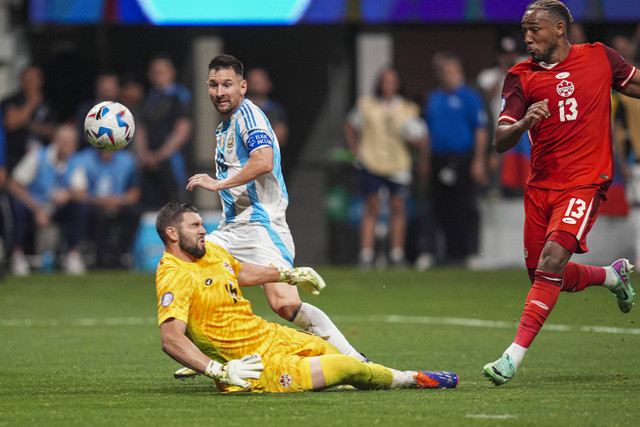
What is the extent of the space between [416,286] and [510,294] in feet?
5.78

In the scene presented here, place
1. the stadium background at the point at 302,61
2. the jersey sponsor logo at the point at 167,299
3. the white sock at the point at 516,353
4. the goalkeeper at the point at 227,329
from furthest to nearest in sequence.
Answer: the stadium background at the point at 302,61, the white sock at the point at 516,353, the goalkeeper at the point at 227,329, the jersey sponsor logo at the point at 167,299

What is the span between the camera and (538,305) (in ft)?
24.1

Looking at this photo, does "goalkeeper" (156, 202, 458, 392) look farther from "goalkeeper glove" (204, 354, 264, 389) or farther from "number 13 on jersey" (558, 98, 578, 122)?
"number 13 on jersey" (558, 98, 578, 122)

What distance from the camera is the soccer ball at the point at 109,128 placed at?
8406 millimetres

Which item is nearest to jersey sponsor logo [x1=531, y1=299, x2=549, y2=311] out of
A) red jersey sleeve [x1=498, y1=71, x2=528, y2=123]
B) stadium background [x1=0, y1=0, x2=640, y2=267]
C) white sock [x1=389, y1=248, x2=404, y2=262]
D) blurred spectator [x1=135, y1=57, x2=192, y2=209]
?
red jersey sleeve [x1=498, y1=71, x2=528, y2=123]

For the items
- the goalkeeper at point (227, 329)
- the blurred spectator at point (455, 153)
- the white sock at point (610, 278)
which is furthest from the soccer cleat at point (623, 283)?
the blurred spectator at point (455, 153)

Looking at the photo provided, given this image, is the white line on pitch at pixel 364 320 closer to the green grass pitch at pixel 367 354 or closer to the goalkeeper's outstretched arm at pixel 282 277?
the green grass pitch at pixel 367 354

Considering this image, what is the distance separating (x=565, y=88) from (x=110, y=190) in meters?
11.0

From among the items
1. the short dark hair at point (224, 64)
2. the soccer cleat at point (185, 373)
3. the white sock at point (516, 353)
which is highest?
the short dark hair at point (224, 64)

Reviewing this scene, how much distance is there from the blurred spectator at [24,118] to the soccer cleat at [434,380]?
1161 centimetres

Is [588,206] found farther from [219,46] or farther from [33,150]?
[219,46]

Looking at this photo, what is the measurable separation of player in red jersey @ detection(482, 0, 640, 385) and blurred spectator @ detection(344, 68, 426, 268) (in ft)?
31.3

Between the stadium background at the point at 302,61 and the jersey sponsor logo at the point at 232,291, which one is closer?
the jersey sponsor logo at the point at 232,291

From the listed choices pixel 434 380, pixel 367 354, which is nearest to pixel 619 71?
pixel 434 380
